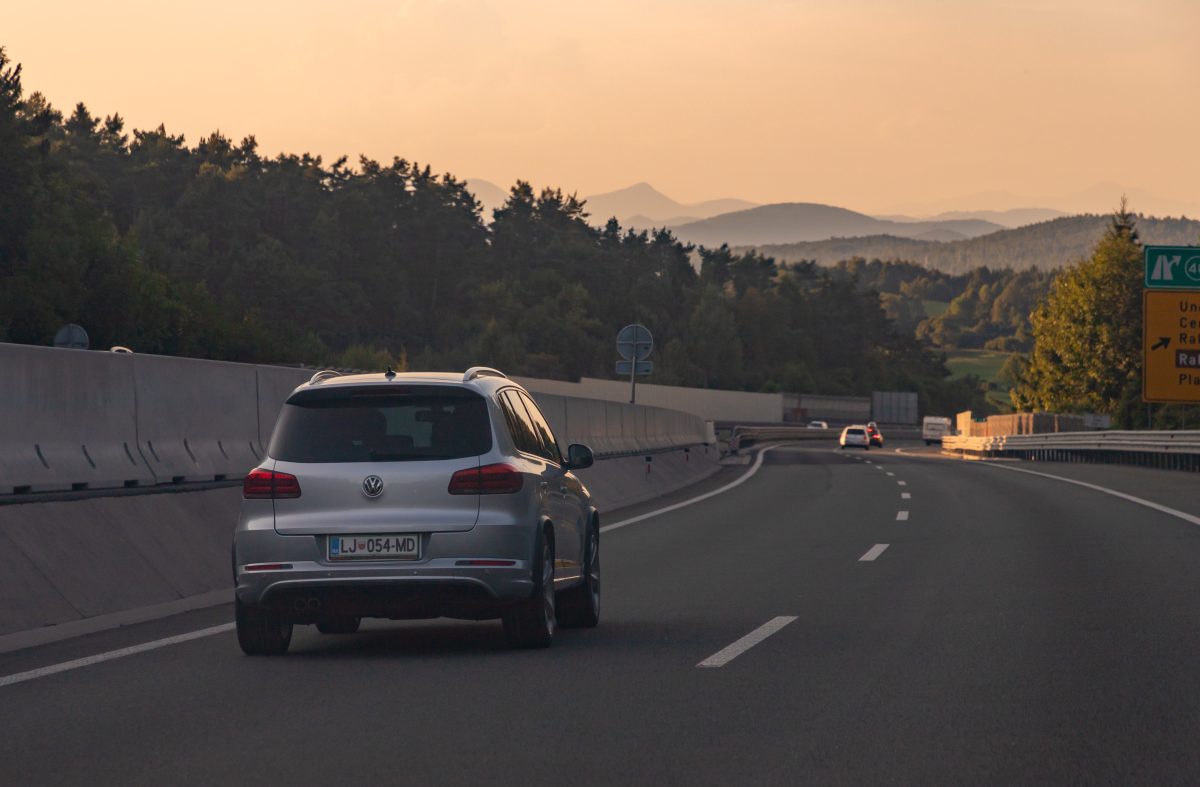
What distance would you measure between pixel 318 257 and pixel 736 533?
115 m

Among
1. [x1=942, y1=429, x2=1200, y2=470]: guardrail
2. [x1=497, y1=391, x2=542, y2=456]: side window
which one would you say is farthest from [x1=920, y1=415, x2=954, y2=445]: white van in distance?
[x1=497, y1=391, x2=542, y2=456]: side window

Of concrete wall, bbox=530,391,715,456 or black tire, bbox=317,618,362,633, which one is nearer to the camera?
black tire, bbox=317,618,362,633

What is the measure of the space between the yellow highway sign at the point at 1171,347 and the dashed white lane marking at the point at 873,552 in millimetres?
23237

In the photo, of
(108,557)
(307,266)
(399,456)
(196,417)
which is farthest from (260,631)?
(307,266)

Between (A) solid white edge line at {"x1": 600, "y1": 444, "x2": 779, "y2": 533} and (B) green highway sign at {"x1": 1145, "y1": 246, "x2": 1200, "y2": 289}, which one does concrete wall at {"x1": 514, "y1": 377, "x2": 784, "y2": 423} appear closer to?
(A) solid white edge line at {"x1": 600, "y1": 444, "x2": 779, "y2": 533}

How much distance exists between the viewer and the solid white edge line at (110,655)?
28.8 feet

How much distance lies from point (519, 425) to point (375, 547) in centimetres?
142

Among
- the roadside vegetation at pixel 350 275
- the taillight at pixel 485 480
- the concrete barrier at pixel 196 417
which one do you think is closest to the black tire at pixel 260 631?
the taillight at pixel 485 480

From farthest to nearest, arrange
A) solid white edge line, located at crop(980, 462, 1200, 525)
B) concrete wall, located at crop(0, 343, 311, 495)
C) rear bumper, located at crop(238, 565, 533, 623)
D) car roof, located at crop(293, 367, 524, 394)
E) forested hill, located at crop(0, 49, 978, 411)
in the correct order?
forested hill, located at crop(0, 49, 978, 411)
solid white edge line, located at crop(980, 462, 1200, 525)
concrete wall, located at crop(0, 343, 311, 495)
car roof, located at crop(293, 367, 524, 394)
rear bumper, located at crop(238, 565, 533, 623)

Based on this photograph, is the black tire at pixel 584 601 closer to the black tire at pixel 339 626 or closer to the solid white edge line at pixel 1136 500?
the black tire at pixel 339 626

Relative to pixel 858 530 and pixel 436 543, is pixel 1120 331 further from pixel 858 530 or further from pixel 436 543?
pixel 436 543

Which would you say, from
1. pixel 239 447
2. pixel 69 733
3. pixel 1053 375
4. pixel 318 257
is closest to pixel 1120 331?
pixel 1053 375

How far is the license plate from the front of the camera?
9.26m

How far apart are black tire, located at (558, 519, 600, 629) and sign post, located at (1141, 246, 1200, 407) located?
30.3 metres
